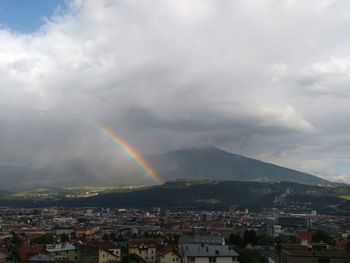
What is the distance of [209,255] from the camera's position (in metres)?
38.9

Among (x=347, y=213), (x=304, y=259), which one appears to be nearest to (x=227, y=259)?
(x=304, y=259)

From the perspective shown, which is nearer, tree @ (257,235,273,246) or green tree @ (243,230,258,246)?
green tree @ (243,230,258,246)

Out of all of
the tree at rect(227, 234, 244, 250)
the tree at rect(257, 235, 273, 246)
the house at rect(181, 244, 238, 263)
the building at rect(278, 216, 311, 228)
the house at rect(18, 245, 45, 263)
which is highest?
the house at rect(181, 244, 238, 263)

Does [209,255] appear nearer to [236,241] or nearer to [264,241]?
Answer: [236,241]

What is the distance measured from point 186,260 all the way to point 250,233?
27181mm

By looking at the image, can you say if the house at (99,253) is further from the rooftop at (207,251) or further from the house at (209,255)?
the house at (209,255)

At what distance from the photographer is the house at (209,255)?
127 ft

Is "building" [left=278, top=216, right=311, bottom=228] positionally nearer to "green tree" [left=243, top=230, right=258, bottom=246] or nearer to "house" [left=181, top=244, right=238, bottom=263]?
"green tree" [left=243, top=230, right=258, bottom=246]

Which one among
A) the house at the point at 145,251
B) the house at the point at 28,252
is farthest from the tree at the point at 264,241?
the house at the point at 28,252

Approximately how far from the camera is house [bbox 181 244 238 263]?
3881cm

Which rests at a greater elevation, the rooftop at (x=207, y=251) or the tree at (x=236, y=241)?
the rooftop at (x=207, y=251)

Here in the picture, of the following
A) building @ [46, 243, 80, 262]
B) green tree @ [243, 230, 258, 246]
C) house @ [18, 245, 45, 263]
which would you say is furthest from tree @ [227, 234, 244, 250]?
house @ [18, 245, 45, 263]

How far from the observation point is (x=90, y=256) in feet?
171

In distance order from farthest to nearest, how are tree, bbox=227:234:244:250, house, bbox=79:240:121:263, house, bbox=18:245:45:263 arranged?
tree, bbox=227:234:244:250, house, bbox=79:240:121:263, house, bbox=18:245:45:263
